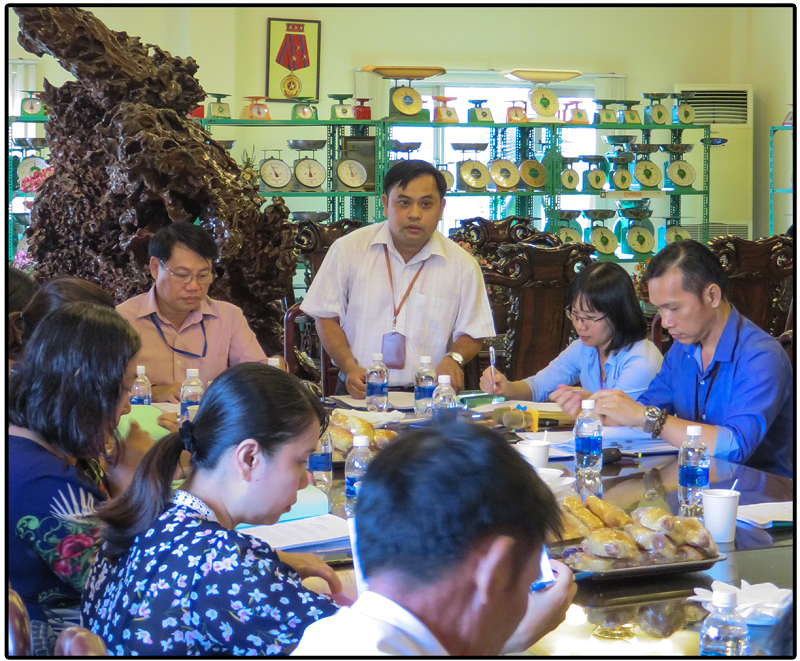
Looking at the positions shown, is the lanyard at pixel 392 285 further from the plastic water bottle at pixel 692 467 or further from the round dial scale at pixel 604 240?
the round dial scale at pixel 604 240

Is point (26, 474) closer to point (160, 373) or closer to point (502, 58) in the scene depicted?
point (160, 373)

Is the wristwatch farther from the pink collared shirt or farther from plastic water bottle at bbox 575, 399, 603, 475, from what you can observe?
plastic water bottle at bbox 575, 399, 603, 475

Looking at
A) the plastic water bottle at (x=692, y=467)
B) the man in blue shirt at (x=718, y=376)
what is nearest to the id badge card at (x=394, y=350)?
the man in blue shirt at (x=718, y=376)

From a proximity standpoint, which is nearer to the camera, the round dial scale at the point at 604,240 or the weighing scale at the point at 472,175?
the weighing scale at the point at 472,175

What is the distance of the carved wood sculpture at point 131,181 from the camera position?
3543mm

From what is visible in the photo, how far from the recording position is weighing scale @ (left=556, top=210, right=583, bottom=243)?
7.36 meters

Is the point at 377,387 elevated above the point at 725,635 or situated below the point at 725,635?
above

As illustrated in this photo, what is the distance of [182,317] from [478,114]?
4.74 m

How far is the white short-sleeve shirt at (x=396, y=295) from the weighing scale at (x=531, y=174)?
3.93 meters

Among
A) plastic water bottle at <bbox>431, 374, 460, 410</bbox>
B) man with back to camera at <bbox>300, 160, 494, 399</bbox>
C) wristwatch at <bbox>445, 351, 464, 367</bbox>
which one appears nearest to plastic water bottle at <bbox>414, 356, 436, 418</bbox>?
plastic water bottle at <bbox>431, 374, 460, 410</bbox>

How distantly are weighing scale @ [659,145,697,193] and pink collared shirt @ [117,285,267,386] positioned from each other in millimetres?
5544

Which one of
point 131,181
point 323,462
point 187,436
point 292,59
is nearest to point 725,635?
point 187,436

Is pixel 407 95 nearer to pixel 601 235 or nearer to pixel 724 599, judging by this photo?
pixel 601 235

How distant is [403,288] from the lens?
3.44 meters
